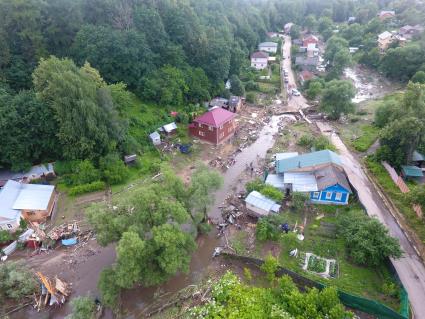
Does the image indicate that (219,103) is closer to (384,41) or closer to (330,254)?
(330,254)

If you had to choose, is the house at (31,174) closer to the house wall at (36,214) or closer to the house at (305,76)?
the house wall at (36,214)

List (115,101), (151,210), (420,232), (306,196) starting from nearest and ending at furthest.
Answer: (151,210) → (420,232) → (306,196) → (115,101)

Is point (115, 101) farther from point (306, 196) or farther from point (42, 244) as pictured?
point (306, 196)

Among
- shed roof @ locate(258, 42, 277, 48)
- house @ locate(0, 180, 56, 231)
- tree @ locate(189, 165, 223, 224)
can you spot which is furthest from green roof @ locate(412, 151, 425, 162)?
shed roof @ locate(258, 42, 277, 48)

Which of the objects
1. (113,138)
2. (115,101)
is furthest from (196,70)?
(113,138)

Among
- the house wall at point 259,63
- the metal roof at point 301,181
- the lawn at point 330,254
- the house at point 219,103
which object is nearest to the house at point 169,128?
the house at point 219,103

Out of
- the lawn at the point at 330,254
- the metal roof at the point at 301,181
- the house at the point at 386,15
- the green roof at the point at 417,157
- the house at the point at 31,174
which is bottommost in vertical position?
the lawn at the point at 330,254
